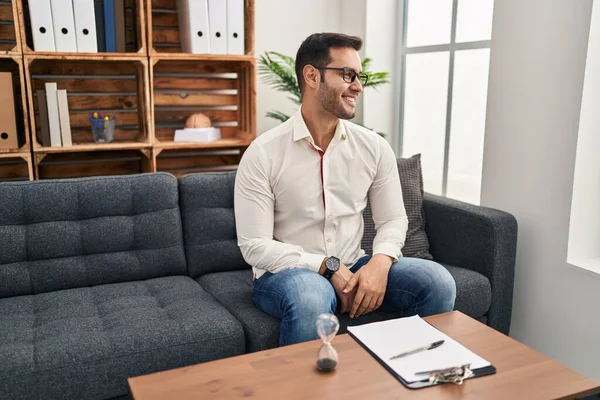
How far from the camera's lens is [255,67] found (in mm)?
3000

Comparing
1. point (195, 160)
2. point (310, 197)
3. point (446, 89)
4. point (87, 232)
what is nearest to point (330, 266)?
point (310, 197)

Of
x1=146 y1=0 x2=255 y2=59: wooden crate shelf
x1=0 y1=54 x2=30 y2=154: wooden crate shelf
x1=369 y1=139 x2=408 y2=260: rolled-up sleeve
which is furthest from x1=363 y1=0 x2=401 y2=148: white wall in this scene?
x1=0 y1=54 x2=30 y2=154: wooden crate shelf

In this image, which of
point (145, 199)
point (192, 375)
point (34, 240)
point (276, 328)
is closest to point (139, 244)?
point (145, 199)

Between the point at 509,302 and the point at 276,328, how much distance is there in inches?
39.6

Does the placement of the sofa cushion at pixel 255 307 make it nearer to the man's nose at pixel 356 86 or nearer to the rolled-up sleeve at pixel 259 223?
the rolled-up sleeve at pixel 259 223

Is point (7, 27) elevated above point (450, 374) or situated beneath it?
elevated above

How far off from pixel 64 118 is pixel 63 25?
411 millimetres

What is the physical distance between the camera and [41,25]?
2559mm

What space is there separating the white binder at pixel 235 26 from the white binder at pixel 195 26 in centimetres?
11

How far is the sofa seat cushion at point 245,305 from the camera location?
1774 millimetres

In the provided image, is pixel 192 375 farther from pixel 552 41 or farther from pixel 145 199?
pixel 552 41

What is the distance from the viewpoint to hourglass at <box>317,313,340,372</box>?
4.17 ft

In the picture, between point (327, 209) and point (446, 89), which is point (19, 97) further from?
point (446, 89)

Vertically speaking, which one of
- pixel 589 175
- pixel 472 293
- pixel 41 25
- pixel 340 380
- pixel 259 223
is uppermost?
pixel 41 25
